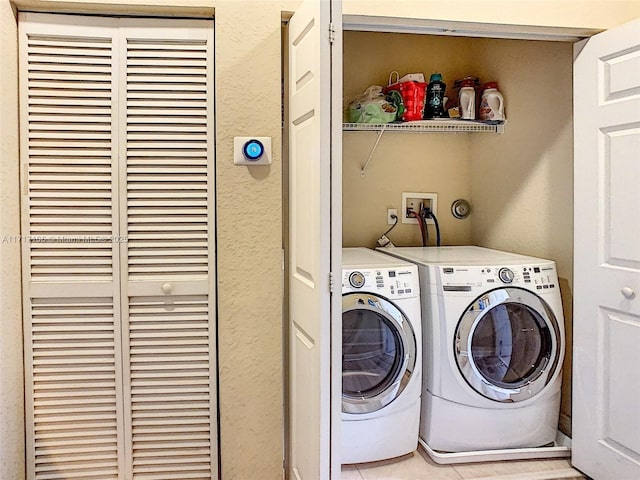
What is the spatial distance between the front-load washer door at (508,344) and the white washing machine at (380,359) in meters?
0.24

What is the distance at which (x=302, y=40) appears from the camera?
1950 millimetres

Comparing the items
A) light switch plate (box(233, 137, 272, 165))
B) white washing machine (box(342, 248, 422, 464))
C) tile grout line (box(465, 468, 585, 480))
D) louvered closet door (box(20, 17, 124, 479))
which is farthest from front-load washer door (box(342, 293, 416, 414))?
louvered closet door (box(20, 17, 124, 479))

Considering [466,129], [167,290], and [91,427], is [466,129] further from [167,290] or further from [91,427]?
[91,427]

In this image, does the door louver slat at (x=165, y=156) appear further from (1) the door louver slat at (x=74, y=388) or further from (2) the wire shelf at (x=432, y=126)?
(2) the wire shelf at (x=432, y=126)

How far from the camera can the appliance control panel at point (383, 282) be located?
2359 mm

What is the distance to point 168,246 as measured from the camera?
2156 millimetres

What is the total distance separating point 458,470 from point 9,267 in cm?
200

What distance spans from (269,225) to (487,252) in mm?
1289

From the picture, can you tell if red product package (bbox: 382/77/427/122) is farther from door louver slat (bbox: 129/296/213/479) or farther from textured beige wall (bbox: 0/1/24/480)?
textured beige wall (bbox: 0/1/24/480)

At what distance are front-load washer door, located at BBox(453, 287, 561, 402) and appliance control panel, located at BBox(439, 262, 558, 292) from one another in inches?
1.4

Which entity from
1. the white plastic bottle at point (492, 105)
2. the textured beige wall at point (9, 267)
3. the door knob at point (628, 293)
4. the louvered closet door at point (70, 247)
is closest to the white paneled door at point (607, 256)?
the door knob at point (628, 293)

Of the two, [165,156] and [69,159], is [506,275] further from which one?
[69,159]

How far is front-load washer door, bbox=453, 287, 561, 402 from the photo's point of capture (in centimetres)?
247

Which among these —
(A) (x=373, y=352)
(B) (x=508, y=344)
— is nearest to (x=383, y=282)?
(A) (x=373, y=352)
